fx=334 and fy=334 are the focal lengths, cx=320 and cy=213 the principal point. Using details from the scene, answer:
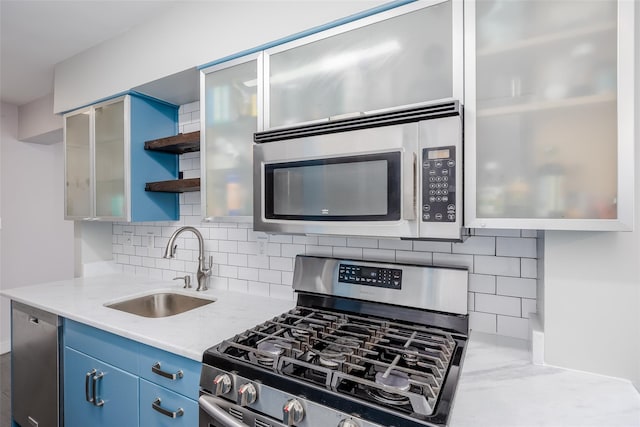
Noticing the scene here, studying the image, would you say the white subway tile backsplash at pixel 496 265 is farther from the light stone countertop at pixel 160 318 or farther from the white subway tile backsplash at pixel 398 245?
the light stone countertop at pixel 160 318

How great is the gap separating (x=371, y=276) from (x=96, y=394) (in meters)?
1.43

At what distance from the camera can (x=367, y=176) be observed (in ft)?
3.84

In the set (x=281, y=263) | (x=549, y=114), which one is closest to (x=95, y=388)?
(x=281, y=263)

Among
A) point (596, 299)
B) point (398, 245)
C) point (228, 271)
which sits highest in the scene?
point (398, 245)

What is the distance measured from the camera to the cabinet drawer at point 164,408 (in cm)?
124

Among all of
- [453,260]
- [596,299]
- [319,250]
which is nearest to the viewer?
[596,299]

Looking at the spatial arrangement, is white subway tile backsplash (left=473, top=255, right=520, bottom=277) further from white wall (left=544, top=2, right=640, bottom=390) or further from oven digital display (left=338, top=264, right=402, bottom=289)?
oven digital display (left=338, top=264, right=402, bottom=289)

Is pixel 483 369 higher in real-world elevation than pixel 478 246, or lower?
lower

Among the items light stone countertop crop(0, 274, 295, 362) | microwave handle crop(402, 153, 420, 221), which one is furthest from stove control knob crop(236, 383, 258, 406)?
microwave handle crop(402, 153, 420, 221)

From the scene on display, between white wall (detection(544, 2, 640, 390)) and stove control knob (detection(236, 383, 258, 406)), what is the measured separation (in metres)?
0.96

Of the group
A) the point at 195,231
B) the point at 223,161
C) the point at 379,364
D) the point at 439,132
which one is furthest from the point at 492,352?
the point at 195,231

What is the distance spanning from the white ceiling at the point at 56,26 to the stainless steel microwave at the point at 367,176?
4.00ft

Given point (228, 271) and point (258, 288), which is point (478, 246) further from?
point (228, 271)

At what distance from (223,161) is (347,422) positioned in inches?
50.0
